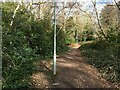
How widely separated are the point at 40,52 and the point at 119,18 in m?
10.8

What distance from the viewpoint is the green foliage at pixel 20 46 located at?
8.44 metres

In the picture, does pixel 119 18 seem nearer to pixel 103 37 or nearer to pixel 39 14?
pixel 103 37

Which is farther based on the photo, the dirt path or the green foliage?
the dirt path

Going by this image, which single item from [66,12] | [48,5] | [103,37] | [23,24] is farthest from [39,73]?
A: [66,12]

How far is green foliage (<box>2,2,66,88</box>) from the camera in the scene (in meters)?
8.44

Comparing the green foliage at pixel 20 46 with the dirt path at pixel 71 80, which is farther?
the dirt path at pixel 71 80

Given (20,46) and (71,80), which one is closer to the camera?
(71,80)

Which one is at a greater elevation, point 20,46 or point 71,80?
point 20,46

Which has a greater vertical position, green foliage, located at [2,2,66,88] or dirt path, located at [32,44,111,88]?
green foliage, located at [2,2,66,88]

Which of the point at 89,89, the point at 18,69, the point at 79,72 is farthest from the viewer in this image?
the point at 79,72

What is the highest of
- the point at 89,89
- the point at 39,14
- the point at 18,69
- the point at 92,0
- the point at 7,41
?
the point at 92,0

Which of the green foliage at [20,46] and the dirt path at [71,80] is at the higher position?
the green foliage at [20,46]

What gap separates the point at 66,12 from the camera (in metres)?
29.2

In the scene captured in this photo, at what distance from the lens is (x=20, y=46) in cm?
1080
